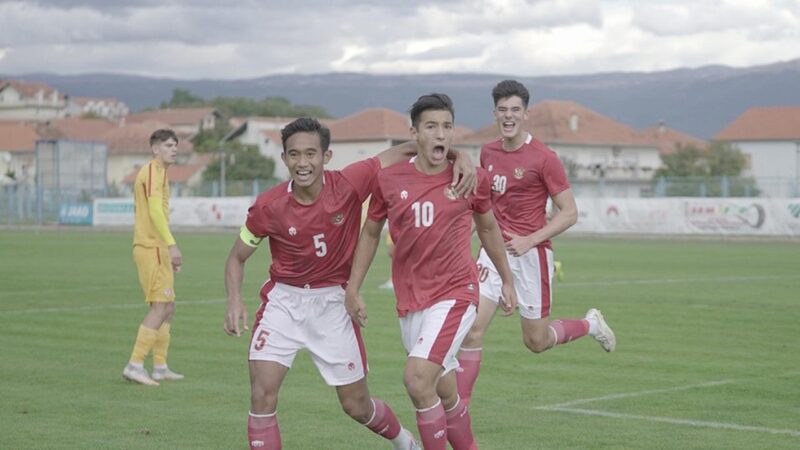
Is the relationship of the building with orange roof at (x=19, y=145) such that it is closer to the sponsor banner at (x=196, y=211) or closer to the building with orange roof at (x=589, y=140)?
the building with orange roof at (x=589, y=140)

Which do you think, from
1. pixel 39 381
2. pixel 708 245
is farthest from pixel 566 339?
pixel 708 245

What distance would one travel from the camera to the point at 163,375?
1320 cm

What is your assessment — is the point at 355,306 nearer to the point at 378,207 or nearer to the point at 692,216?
the point at 378,207

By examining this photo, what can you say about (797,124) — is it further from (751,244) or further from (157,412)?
(157,412)

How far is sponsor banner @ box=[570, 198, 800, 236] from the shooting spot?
46219 millimetres

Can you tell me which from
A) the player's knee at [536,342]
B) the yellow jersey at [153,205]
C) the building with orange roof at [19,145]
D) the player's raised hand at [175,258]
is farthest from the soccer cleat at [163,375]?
the building with orange roof at [19,145]

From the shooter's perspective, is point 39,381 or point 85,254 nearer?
point 39,381

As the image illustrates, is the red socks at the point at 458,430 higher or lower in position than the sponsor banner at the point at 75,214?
higher

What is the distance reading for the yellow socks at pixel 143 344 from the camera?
13.0 m

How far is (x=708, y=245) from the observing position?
43188 mm

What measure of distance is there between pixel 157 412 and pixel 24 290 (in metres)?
14.5

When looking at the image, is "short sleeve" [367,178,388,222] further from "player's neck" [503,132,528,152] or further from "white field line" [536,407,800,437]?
"white field line" [536,407,800,437]

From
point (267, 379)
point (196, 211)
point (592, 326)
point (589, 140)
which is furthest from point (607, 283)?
point (589, 140)

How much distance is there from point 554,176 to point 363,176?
296 centimetres
